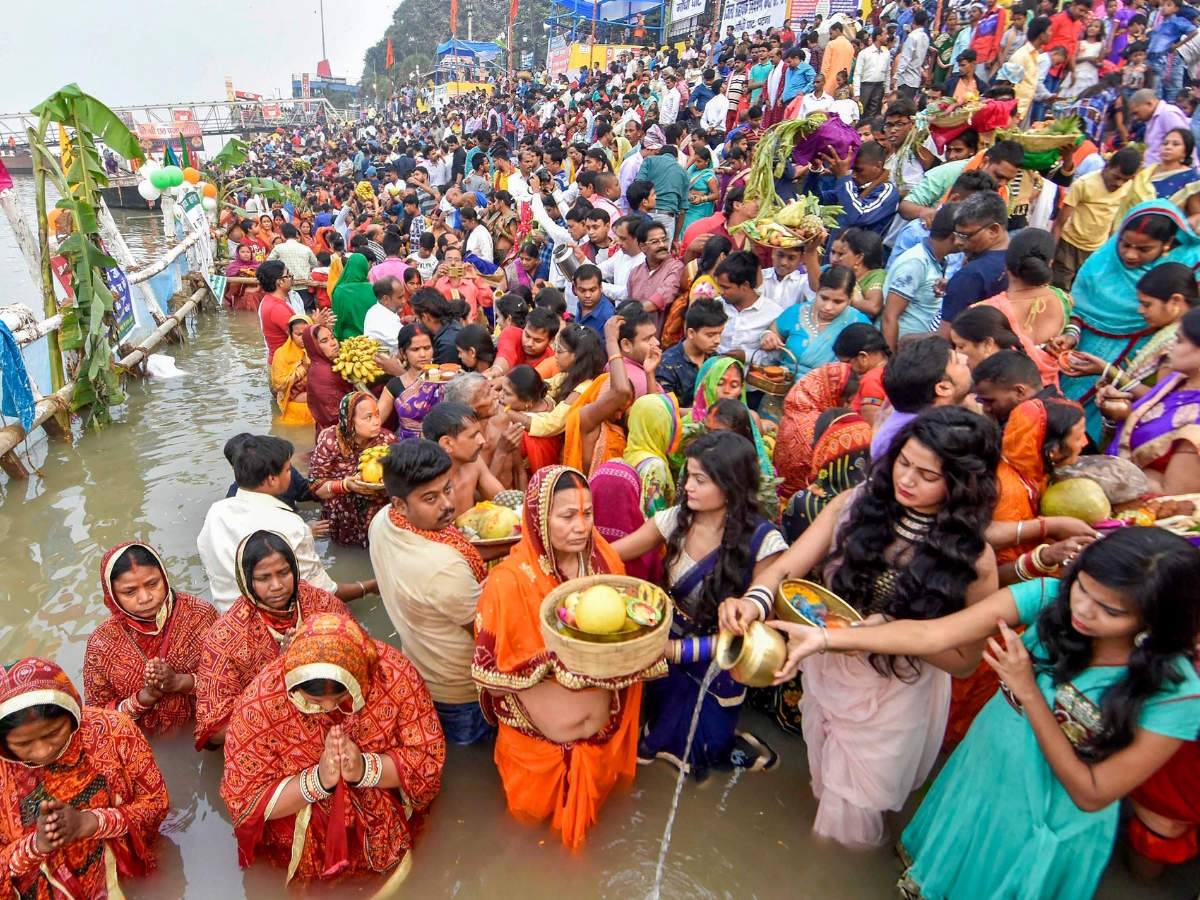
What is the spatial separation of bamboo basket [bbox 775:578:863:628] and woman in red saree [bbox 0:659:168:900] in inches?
102

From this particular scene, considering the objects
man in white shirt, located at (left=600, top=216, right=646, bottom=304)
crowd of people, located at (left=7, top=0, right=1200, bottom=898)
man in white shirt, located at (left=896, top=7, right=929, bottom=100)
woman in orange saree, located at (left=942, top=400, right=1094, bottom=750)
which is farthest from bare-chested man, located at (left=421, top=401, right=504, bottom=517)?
man in white shirt, located at (left=896, top=7, right=929, bottom=100)

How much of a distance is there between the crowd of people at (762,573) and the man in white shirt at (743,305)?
0.10ft

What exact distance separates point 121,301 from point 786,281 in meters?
8.60

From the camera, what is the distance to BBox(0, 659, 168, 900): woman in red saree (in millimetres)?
2525

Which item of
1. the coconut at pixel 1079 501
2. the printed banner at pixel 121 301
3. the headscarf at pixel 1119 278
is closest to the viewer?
the coconut at pixel 1079 501

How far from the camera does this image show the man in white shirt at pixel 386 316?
6836mm

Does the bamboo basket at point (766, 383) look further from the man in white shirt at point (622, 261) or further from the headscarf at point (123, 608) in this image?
the headscarf at point (123, 608)

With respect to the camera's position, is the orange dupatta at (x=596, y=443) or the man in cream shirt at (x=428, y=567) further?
the orange dupatta at (x=596, y=443)

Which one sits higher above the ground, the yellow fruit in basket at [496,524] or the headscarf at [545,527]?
the headscarf at [545,527]

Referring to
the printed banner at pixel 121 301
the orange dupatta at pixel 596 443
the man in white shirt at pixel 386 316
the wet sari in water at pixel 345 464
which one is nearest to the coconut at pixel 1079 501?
the orange dupatta at pixel 596 443

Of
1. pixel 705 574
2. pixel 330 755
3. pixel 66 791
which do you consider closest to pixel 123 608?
pixel 66 791

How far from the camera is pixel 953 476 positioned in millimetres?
2459

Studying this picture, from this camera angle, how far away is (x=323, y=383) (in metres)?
6.39

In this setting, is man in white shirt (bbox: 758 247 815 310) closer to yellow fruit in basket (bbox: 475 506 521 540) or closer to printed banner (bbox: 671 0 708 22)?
yellow fruit in basket (bbox: 475 506 521 540)
